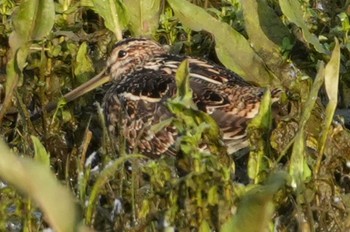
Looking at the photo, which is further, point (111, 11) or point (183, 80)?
point (111, 11)

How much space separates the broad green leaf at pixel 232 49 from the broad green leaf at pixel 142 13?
12.2 inches

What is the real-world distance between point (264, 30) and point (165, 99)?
32.8 inches

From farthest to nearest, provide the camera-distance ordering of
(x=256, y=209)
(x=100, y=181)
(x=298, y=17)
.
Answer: (x=298, y=17), (x=100, y=181), (x=256, y=209)

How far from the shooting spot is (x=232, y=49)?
4.65m

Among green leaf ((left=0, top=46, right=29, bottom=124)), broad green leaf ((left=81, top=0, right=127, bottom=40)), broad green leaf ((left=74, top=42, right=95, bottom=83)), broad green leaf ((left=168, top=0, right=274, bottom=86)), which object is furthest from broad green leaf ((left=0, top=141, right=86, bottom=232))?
broad green leaf ((left=81, top=0, right=127, bottom=40))

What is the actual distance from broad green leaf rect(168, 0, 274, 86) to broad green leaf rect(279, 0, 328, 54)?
21 centimetres

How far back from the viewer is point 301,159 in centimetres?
331

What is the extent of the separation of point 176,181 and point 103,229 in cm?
46

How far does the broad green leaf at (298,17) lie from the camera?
4.69m

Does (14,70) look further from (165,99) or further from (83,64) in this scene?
(83,64)

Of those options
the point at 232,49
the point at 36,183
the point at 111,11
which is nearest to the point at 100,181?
the point at 36,183

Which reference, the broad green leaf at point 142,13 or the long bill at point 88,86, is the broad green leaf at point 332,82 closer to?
the long bill at point 88,86

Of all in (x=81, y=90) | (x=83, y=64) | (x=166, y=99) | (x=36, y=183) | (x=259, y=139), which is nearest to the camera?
(x=36, y=183)

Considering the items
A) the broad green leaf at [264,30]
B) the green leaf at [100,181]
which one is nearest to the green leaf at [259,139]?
the green leaf at [100,181]
